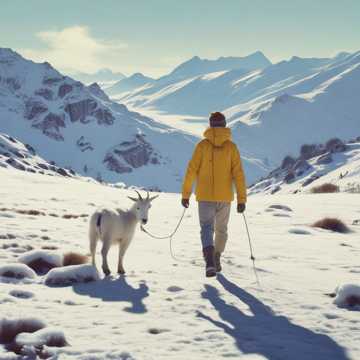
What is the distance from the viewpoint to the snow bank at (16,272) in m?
9.81

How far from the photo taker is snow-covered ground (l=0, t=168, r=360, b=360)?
6.72 m

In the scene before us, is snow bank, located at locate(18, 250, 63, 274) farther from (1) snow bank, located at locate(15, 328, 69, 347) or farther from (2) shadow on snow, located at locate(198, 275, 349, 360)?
(1) snow bank, located at locate(15, 328, 69, 347)

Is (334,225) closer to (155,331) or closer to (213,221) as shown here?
(213,221)

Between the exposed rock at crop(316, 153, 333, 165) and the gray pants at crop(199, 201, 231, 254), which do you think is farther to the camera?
the exposed rock at crop(316, 153, 333, 165)

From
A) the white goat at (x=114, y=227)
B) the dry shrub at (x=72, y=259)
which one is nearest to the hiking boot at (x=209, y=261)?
the white goat at (x=114, y=227)

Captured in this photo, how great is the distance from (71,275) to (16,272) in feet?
3.28

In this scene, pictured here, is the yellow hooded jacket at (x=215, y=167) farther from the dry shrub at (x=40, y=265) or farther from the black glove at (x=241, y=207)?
the dry shrub at (x=40, y=265)

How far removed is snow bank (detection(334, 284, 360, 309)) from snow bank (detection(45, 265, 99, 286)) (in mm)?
4444

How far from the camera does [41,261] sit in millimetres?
10945

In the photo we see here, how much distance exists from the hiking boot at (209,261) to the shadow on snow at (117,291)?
52.2 inches

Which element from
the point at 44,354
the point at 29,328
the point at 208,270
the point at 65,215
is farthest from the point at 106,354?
the point at 65,215

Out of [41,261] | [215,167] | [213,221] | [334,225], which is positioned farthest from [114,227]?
[334,225]

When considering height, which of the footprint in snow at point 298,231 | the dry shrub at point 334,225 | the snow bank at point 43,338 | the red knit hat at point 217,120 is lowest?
the snow bank at point 43,338

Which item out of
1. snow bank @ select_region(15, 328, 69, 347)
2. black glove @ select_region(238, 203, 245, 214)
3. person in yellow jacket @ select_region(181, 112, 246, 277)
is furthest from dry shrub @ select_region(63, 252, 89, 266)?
snow bank @ select_region(15, 328, 69, 347)
